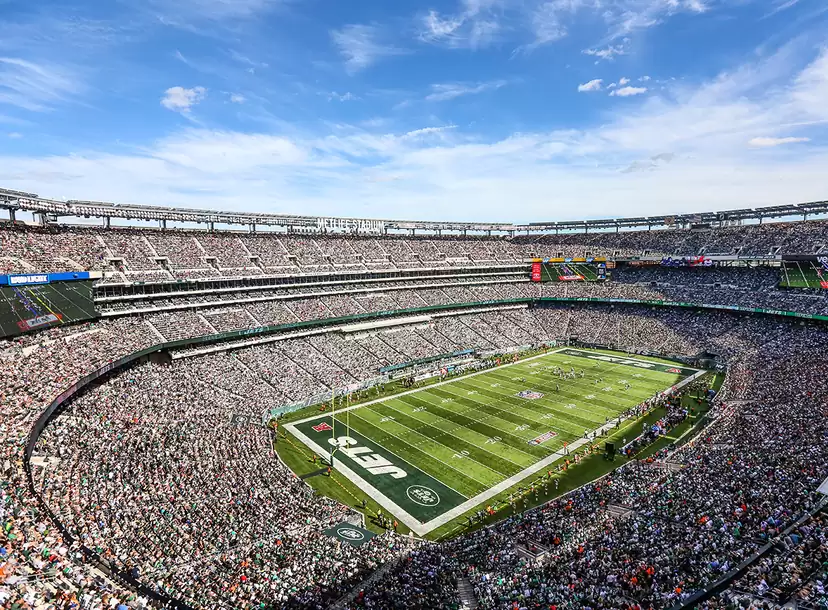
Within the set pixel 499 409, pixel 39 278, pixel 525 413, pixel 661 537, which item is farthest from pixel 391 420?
pixel 39 278

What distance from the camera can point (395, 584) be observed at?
53.8 ft

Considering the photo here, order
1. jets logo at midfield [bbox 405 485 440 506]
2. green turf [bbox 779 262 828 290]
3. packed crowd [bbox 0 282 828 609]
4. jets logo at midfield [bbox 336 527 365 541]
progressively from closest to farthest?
packed crowd [bbox 0 282 828 609] < jets logo at midfield [bbox 336 527 365 541] < jets logo at midfield [bbox 405 485 440 506] < green turf [bbox 779 262 828 290]

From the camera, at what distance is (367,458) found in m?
30.2

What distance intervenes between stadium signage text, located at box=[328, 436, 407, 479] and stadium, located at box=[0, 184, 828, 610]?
18cm

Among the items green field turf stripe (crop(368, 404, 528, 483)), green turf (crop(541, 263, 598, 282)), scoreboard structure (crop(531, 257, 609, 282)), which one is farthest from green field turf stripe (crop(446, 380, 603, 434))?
green turf (crop(541, 263, 598, 282))

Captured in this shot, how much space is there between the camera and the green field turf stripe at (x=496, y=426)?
3168cm

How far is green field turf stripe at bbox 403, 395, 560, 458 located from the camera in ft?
104

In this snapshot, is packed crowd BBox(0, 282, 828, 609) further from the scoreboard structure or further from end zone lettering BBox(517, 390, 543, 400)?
the scoreboard structure

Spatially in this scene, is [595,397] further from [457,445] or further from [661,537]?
[661,537]

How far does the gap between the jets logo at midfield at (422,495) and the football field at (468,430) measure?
0.18 feet

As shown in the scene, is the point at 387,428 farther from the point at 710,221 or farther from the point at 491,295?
the point at 710,221

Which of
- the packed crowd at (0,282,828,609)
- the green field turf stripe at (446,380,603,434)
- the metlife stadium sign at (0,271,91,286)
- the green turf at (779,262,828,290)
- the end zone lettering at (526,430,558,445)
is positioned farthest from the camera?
the green turf at (779,262,828,290)

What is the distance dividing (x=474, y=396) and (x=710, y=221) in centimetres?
5346

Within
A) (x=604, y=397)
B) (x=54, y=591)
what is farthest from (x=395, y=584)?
(x=604, y=397)
